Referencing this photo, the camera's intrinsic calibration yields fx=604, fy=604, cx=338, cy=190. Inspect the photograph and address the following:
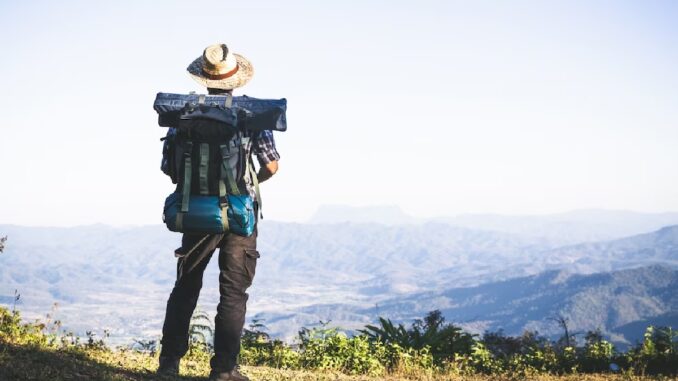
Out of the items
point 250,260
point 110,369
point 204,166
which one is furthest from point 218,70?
point 110,369

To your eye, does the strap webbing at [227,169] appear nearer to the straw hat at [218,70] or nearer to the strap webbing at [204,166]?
the strap webbing at [204,166]

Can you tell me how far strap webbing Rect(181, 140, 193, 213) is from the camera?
14.8ft

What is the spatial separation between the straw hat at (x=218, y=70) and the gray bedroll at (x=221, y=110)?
0.27 m

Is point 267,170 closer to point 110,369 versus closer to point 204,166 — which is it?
point 204,166

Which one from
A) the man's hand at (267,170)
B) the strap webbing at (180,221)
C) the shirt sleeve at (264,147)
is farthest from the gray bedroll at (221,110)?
the strap webbing at (180,221)

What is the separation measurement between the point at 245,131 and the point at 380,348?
14.5ft

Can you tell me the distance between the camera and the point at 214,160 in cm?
456

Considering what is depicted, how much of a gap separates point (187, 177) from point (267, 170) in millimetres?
Result: 684

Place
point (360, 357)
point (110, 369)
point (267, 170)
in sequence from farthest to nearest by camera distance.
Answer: point (360, 357)
point (110, 369)
point (267, 170)

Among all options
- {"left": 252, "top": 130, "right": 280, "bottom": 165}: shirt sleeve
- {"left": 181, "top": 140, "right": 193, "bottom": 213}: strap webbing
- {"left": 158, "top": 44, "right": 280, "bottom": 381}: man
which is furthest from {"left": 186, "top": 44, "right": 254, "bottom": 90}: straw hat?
{"left": 181, "top": 140, "right": 193, "bottom": 213}: strap webbing

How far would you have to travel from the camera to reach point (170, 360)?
5.13 meters

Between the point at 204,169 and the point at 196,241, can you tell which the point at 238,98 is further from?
the point at 196,241

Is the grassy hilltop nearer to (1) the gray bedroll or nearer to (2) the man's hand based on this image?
(2) the man's hand

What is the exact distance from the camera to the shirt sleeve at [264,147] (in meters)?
4.80
